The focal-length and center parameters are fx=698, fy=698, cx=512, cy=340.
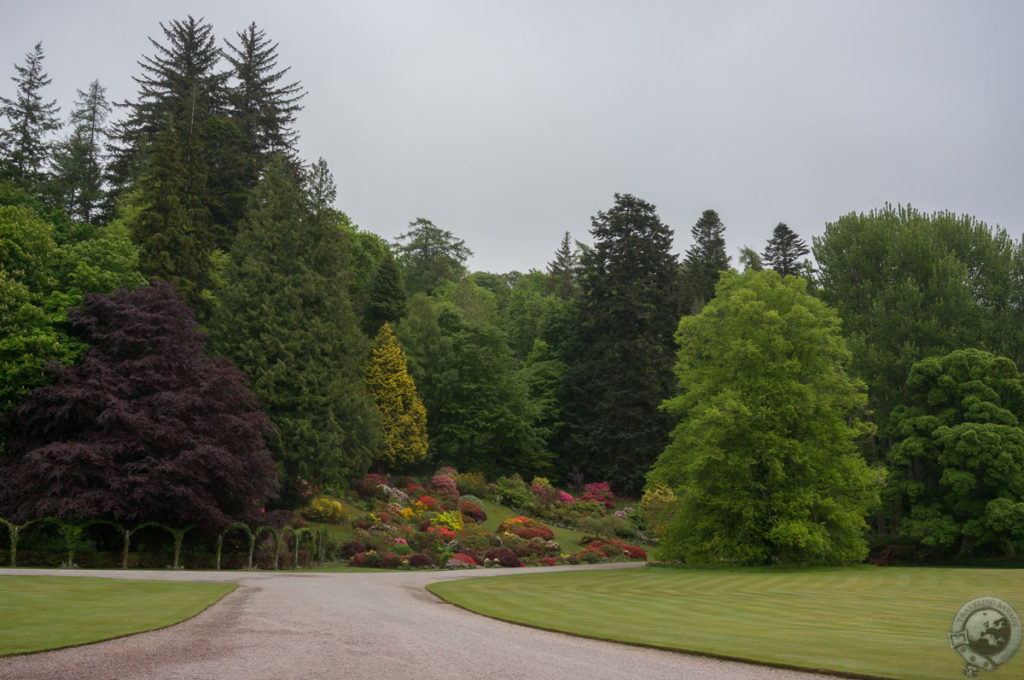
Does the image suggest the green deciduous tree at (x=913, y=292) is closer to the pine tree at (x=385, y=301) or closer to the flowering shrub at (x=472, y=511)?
the flowering shrub at (x=472, y=511)

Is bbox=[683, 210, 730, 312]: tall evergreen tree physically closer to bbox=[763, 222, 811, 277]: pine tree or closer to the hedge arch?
bbox=[763, 222, 811, 277]: pine tree

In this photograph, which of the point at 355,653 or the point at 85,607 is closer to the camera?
the point at 355,653

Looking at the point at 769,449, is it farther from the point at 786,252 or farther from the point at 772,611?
the point at 786,252

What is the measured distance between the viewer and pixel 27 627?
949 cm

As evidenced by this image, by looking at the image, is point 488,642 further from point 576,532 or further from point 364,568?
point 576,532

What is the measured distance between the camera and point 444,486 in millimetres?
43062

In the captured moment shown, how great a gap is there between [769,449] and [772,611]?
14.2 meters

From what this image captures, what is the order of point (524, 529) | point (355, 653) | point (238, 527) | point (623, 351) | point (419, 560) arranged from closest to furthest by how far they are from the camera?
point (355, 653)
point (238, 527)
point (419, 560)
point (524, 529)
point (623, 351)

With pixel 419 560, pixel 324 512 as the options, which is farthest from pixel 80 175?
pixel 419 560

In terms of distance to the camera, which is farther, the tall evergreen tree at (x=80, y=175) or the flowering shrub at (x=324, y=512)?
the tall evergreen tree at (x=80, y=175)

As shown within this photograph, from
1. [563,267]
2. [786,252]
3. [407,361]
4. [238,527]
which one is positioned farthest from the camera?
[563,267]

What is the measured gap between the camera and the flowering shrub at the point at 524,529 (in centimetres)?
3747

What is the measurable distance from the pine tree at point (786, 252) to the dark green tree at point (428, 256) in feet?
118

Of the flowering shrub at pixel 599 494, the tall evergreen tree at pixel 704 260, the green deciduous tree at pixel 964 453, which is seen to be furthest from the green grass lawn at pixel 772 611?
the tall evergreen tree at pixel 704 260
